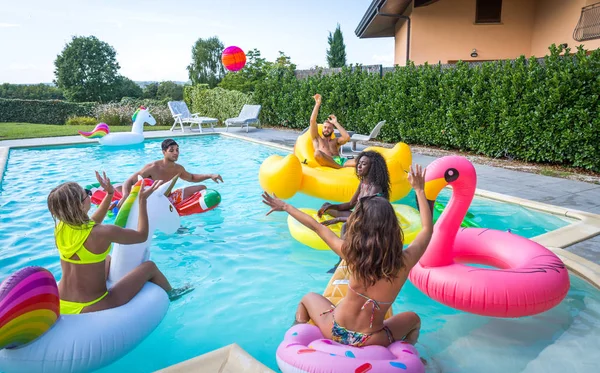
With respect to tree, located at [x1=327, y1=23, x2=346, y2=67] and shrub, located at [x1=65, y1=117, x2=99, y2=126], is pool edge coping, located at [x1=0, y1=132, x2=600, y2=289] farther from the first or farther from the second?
tree, located at [x1=327, y1=23, x2=346, y2=67]

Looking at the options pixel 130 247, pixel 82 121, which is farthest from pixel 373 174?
pixel 82 121

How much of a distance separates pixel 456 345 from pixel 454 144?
8.56 m

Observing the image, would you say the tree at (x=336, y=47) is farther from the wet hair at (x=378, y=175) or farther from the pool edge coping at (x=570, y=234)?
the wet hair at (x=378, y=175)

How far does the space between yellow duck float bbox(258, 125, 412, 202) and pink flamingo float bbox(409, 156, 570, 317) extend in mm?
1976

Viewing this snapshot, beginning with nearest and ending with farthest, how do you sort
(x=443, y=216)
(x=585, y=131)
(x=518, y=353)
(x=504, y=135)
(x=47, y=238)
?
(x=518, y=353) → (x=443, y=216) → (x=47, y=238) → (x=585, y=131) → (x=504, y=135)

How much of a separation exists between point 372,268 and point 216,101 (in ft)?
60.2

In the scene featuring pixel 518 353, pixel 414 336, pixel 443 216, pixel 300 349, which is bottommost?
pixel 518 353

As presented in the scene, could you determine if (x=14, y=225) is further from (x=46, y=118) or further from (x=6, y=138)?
(x=46, y=118)

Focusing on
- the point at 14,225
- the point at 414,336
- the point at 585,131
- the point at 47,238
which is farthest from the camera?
the point at 585,131

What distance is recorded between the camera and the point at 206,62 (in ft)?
153

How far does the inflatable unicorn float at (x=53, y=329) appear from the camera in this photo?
8.01 ft

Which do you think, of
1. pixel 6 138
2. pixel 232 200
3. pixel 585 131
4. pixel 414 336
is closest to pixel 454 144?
pixel 585 131

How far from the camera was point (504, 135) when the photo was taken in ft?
31.7

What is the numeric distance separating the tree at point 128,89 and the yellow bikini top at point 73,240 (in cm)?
4097
